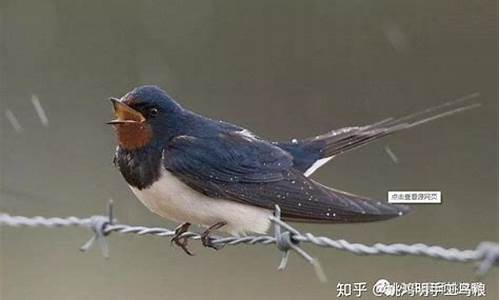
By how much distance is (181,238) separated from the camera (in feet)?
6.26

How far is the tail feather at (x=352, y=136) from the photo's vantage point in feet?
6.10

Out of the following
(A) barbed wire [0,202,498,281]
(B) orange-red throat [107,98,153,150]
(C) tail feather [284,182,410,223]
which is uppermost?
(B) orange-red throat [107,98,153,150]

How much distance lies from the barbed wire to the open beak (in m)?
0.21

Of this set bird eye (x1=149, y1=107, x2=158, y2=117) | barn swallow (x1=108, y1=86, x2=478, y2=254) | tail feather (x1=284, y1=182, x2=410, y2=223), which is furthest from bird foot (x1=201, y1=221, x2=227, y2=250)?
bird eye (x1=149, y1=107, x2=158, y2=117)

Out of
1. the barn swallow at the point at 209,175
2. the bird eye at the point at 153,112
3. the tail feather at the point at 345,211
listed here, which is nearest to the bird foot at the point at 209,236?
the barn swallow at the point at 209,175

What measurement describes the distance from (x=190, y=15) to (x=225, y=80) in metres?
0.16

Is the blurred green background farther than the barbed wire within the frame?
Yes

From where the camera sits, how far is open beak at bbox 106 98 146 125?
5.87ft

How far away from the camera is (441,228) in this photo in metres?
1.89

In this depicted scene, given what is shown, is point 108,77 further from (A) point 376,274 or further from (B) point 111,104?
(A) point 376,274

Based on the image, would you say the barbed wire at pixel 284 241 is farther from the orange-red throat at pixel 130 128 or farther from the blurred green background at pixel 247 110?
the orange-red throat at pixel 130 128

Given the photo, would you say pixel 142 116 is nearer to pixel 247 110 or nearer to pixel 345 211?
pixel 247 110

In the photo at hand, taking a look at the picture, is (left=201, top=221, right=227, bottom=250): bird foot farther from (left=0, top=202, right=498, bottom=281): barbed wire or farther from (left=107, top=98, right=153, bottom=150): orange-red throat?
(left=107, top=98, right=153, bottom=150): orange-red throat

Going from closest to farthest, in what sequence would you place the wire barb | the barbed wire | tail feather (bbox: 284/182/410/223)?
the barbed wire < tail feather (bbox: 284/182/410/223) < the wire barb
